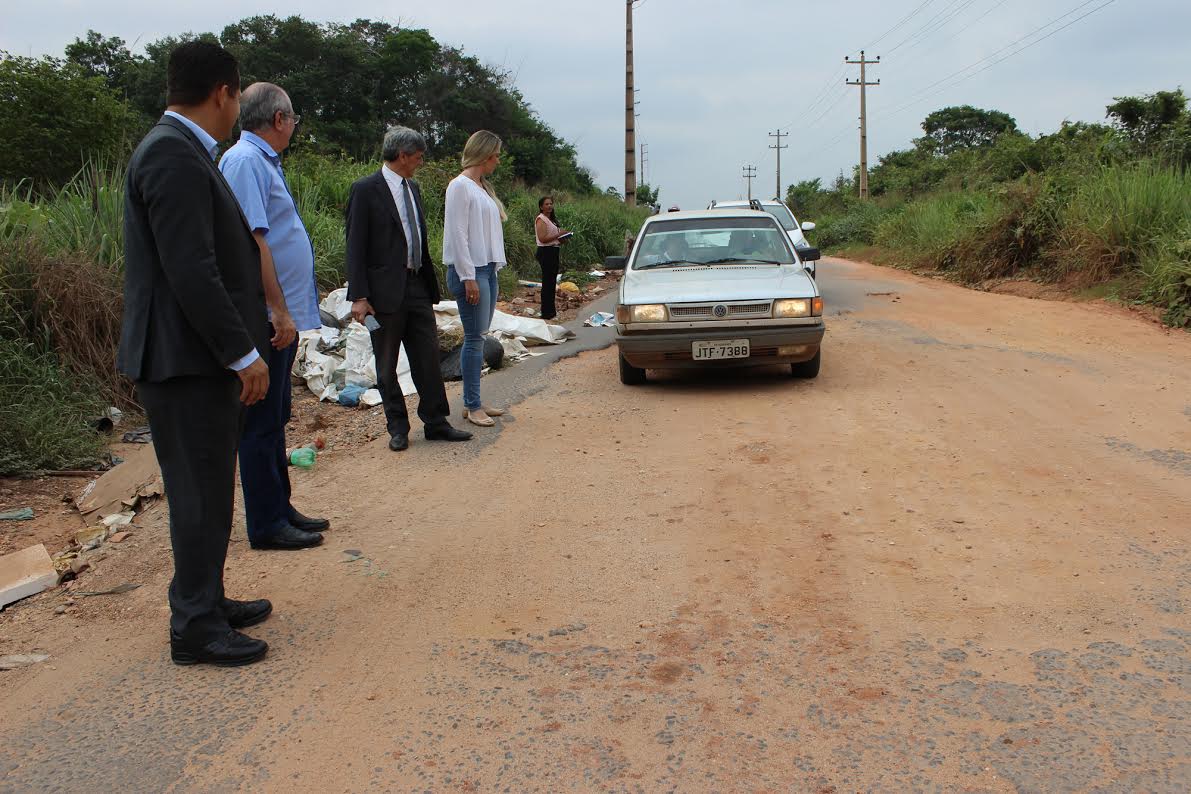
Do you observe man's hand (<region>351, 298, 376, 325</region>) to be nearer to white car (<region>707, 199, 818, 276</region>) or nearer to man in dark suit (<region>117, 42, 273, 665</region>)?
man in dark suit (<region>117, 42, 273, 665</region>)

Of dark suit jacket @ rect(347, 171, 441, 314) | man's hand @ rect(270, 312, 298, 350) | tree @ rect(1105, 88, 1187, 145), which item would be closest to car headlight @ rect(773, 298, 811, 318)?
dark suit jacket @ rect(347, 171, 441, 314)

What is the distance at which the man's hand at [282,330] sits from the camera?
3.77 m

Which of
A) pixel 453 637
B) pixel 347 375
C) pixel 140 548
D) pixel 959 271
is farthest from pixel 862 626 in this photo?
pixel 959 271

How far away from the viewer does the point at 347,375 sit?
8523 millimetres

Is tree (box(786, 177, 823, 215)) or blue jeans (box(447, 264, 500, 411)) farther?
tree (box(786, 177, 823, 215))

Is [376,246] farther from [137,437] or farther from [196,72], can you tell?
[137,437]

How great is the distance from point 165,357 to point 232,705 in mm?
1106

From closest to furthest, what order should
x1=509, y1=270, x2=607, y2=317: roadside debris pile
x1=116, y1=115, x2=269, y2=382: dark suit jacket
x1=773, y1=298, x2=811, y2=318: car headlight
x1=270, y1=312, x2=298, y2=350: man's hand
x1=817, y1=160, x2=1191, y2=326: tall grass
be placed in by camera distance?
x1=116, y1=115, x2=269, y2=382: dark suit jacket → x1=270, y1=312, x2=298, y2=350: man's hand → x1=773, y1=298, x2=811, y2=318: car headlight → x1=817, y1=160, x2=1191, y2=326: tall grass → x1=509, y1=270, x2=607, y2=317: roadside debris pile

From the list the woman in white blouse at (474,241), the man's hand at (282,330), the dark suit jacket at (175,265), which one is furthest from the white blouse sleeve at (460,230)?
the dark suit jacket at (175,265)

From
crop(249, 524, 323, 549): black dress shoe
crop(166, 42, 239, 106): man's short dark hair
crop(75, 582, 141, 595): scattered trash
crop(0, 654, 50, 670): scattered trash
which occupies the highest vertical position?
crop(166, 42, 239, 106): man's short dark hair

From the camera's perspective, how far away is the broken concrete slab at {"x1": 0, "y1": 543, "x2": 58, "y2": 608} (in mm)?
3992

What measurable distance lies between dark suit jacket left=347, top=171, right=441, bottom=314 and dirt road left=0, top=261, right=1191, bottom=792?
3.40 ft

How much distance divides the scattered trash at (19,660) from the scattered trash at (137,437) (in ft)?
13.1

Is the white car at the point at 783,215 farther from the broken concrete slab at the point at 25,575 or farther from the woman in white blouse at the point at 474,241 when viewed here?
the broken concrete slab at the point at 25,575
